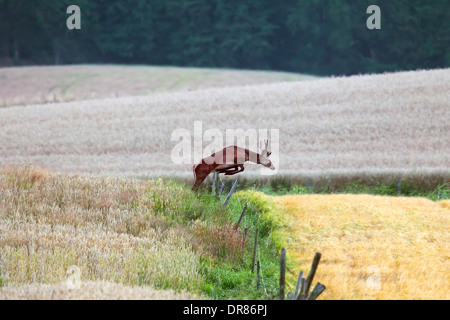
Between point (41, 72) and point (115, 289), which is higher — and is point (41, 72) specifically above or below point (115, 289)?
above

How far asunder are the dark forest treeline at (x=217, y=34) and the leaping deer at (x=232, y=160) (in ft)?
105

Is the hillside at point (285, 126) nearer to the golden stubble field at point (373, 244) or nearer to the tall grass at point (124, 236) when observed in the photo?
the tall grass at point (124, 236)

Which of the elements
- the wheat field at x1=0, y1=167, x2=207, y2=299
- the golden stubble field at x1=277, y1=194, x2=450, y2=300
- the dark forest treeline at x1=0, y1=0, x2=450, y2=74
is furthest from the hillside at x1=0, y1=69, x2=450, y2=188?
the dark forest treeline at x1=0, y1=0, x2=450, y2=74

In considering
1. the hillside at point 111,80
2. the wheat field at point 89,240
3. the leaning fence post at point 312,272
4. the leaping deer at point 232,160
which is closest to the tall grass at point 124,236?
the wheat field at point 89,240

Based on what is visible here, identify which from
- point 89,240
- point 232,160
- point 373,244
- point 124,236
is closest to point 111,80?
point 232,160

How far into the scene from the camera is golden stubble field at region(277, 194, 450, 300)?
17.6ft

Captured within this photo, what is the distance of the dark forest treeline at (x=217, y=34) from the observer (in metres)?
37.8

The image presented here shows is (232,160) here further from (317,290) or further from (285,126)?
(285,126)

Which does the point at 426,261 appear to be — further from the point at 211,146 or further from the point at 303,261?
the point at 211,146

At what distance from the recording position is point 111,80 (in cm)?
3316

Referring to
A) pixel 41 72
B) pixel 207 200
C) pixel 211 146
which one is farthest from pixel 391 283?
pixel 41 72

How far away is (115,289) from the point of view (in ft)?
15.2

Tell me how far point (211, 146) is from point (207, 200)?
591cm
